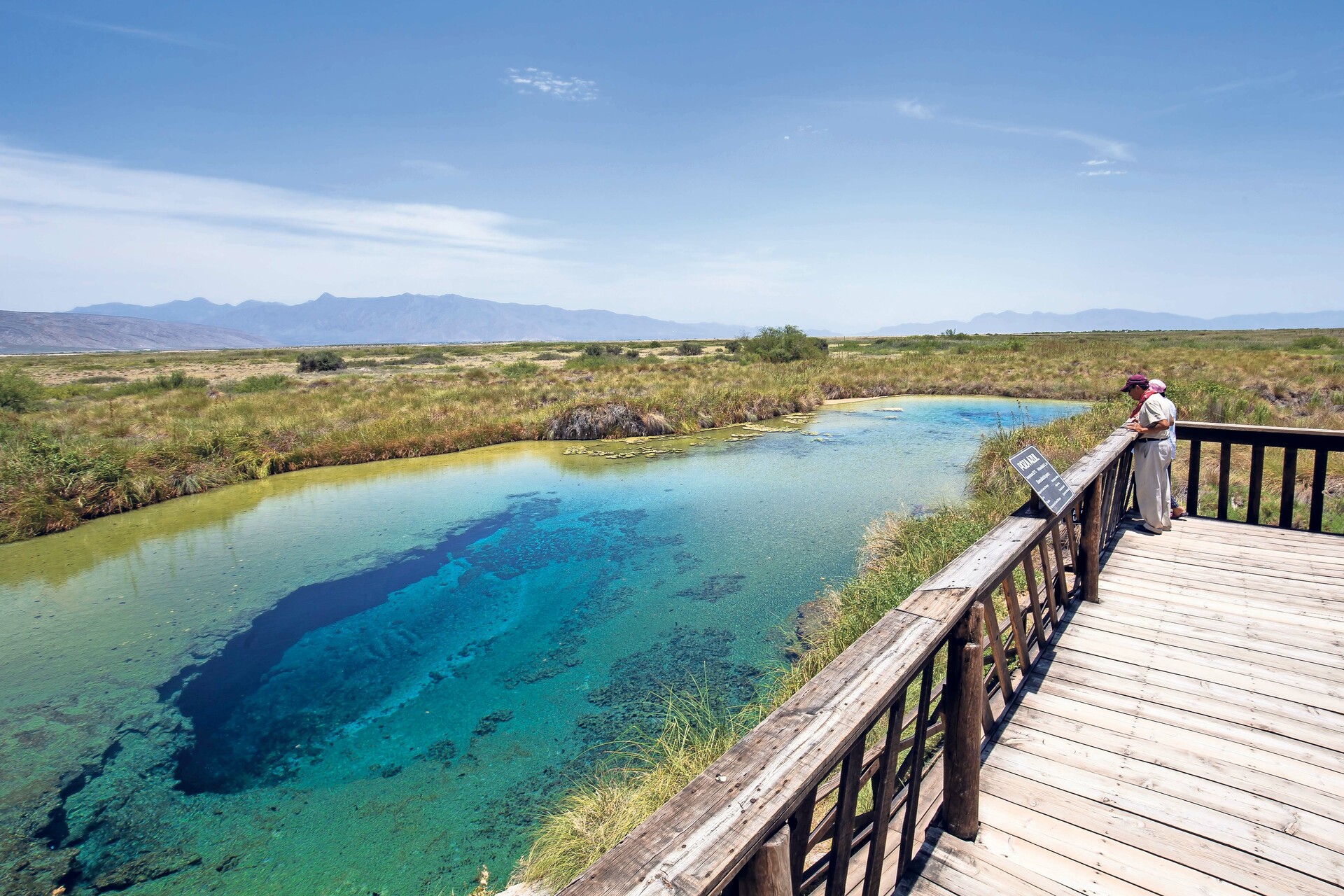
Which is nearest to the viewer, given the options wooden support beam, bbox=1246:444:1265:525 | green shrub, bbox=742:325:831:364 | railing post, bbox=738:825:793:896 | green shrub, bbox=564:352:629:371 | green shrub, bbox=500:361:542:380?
railing post, bbox=738:825:793:896

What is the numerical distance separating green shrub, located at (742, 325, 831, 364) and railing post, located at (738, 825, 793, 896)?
35.1 m

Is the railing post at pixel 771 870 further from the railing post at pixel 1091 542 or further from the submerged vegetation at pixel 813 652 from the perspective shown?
the railing post at pixel 1091 542

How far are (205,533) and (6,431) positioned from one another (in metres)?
7.71

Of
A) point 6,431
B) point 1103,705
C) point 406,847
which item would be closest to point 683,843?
point 1103,705

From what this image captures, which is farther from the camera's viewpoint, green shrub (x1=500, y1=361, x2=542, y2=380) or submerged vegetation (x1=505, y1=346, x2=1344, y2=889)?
green shrub (x1=500, y1=361, x2=542, y2=380)

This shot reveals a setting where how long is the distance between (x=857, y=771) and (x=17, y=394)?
29013 millimetres

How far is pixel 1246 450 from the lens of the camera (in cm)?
1188

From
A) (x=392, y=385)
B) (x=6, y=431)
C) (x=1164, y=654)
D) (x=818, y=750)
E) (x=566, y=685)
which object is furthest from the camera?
(x=392, y=385)

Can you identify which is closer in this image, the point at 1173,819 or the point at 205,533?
the point at 1173,819

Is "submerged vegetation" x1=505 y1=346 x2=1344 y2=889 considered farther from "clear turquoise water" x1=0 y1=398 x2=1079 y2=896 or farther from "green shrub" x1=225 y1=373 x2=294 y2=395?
"green shrub" x1=225 y1=373 x2=294 y2=395

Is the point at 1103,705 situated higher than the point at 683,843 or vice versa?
the point at 683,843

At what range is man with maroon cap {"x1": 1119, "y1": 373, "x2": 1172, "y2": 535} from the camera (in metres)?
5.42

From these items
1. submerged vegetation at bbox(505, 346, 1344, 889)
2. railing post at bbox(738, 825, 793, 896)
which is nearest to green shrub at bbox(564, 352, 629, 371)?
submerged vegetation at bbox(505, 346, 1344, 889)

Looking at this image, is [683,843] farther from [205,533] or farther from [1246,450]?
[1246,450]
